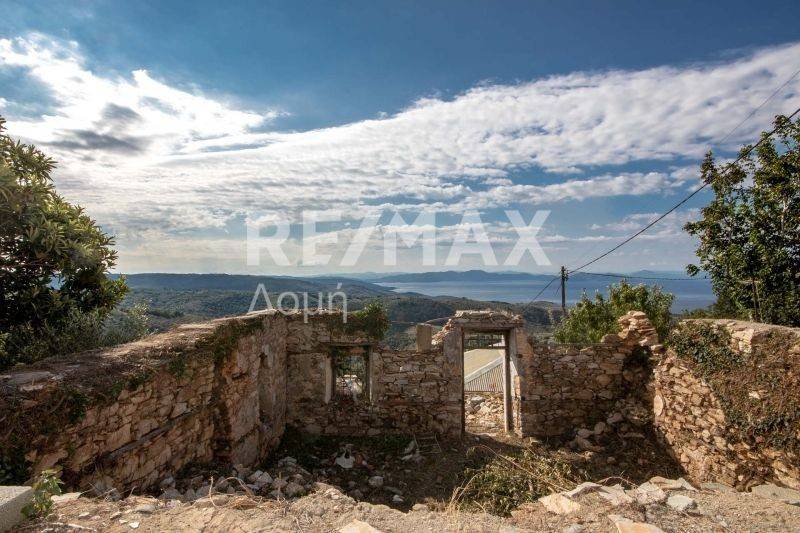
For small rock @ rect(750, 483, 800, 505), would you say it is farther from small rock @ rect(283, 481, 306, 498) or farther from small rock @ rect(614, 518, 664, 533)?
small rock @ rect(283, 481, 306, 498)

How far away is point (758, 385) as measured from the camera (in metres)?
5.94

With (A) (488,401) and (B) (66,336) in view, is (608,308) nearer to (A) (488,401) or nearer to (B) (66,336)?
(A) (488,401)

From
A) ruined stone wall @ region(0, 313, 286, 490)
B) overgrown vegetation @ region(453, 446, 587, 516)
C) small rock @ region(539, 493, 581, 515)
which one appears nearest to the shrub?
ruined stone wall @ region(0, 313, 286, 490)

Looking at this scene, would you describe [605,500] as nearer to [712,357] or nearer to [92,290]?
Answer: [712,357]

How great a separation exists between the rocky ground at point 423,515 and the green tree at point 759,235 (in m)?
9.12

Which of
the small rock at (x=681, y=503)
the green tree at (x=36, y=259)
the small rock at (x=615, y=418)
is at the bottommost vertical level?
the small rock at (x=615, y=418)

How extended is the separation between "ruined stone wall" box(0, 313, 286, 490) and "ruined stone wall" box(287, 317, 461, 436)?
161 centimetres

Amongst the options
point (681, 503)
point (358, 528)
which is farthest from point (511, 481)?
point (358, 528)

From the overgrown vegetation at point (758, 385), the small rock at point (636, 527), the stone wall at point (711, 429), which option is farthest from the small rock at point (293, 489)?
the overgrown vegetation at point (758, 385)

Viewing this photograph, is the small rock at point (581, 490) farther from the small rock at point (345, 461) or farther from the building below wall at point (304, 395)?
the small rock at point (345, 461)

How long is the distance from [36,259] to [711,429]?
36.9ft

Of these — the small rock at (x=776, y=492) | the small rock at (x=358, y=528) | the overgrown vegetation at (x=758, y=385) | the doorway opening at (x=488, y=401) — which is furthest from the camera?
the doorway opening at (x=488, y=401)

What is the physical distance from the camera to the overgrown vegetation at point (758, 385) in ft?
18.1

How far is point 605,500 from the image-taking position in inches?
150
